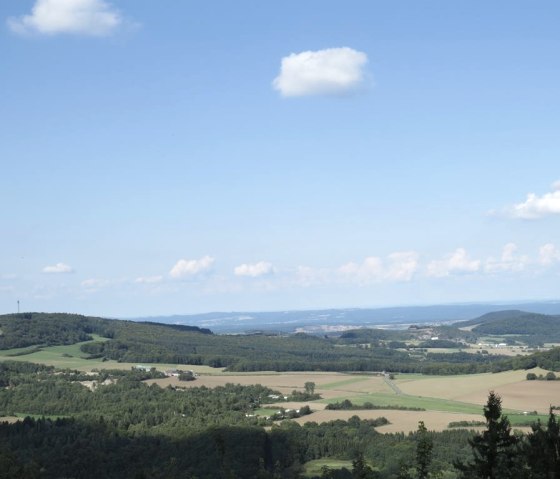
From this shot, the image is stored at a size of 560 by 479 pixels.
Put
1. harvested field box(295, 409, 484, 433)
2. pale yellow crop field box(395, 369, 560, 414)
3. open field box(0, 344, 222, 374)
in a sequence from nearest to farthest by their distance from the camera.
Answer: harvested field box(295, 409, 484, 433), pale yellow crop field box(395, 369, 560, 414), open field box(0, 344, 222, 374)

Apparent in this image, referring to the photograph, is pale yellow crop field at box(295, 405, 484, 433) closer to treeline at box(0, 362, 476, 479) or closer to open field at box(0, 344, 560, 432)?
open field at box(0, 344, 560, 432)

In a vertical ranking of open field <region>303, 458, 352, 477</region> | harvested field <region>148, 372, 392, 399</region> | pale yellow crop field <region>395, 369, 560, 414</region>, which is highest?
pale yellow crop field <region>395, 369, 560, 414</region>

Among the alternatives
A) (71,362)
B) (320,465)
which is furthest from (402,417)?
(71,362)

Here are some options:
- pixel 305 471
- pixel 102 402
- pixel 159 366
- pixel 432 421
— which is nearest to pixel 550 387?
pixel 432 421

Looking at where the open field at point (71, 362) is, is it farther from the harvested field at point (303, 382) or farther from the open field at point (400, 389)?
the harvested field at point (303, 382)

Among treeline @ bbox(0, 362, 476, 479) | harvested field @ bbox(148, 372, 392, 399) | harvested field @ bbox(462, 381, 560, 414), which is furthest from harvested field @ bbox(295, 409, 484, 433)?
harvested field @ bbox(148, 372, 392, 399)

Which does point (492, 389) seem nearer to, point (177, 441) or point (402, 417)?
point (402, 417)

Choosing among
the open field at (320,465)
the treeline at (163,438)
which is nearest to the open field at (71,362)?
the treeline at (163,438)

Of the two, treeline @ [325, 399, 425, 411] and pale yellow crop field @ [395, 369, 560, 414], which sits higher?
pale yellow crop field @ [395, 369, 560, 414]

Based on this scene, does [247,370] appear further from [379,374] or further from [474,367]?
[474,367]
